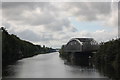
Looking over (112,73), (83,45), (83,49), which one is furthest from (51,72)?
(83,45)

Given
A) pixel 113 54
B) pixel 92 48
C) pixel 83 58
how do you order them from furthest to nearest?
pixel 83 58
pixel 92 48
pixel 113 54

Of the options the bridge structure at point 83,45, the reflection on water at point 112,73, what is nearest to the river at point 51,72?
the reflection on water at point 112,73

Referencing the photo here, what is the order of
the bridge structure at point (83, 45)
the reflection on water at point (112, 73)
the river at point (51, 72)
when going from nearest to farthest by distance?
the reflection on water at point (112, 73), the river at point (51, 72), the bridge structure at point (83, 45)

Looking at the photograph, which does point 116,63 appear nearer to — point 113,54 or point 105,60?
point 113,54

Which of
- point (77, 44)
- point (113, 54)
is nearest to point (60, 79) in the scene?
point (113, 54)

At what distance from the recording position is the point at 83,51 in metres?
120

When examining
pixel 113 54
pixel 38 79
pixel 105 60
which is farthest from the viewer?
pixel 105 60

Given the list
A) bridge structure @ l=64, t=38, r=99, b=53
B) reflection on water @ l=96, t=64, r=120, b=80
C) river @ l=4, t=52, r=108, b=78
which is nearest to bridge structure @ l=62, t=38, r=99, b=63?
bridge structure @ l=64, t=38, r=99, b=53

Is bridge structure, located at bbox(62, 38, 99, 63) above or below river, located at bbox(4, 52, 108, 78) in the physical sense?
above

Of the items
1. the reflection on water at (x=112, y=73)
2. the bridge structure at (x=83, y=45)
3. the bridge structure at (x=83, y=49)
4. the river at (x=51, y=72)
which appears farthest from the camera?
the bridge structure at (x=83, y=45)

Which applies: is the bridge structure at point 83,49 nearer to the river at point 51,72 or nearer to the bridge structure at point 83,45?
the bridge structure at point 83,45

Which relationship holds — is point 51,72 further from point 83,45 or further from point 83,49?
point 83,45

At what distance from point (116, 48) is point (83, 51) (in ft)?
159

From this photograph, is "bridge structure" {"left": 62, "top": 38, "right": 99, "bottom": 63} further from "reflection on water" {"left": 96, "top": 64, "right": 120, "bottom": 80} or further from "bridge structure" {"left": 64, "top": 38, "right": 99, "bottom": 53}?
"reflection on water" {"left": 96, "top": 64, "right": 120, "bottom": 80}
